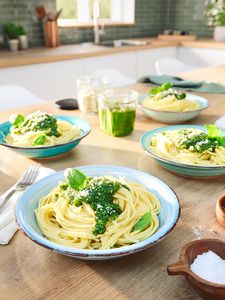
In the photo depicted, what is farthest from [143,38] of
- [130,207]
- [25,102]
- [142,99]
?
[130,207]

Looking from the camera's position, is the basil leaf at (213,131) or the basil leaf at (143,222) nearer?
the basil leaf at (143,222)

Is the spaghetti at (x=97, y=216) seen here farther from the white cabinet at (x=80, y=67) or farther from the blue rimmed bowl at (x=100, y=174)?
the white cabinet at (x=80, y=67)

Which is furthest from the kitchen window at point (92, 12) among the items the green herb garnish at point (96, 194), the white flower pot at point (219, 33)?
the green herb garnish at point (96, 194)

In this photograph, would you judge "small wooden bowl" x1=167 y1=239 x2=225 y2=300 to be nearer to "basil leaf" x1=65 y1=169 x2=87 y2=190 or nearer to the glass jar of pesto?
"basil leaf" x1=65 y1=169 x2=87 y2=190

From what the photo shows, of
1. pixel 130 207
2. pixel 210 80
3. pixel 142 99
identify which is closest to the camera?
pixel 130 207

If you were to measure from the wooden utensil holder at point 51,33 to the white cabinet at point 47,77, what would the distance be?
21.7 inches

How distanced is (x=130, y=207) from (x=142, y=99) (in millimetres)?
930

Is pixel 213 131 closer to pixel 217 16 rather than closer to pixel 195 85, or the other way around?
pixel 195 85

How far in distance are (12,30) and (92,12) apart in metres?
1.16

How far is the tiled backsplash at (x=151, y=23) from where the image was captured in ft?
12.0

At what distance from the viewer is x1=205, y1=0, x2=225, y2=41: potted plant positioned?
4066 mm

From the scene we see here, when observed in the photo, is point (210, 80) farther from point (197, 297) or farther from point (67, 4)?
point (67, 4)

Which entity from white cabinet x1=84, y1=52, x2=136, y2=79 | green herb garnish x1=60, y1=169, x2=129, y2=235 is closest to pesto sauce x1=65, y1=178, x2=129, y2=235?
green herb garnish x1=60, y1=169, x2=129, y2=235

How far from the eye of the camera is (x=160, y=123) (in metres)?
1.46
